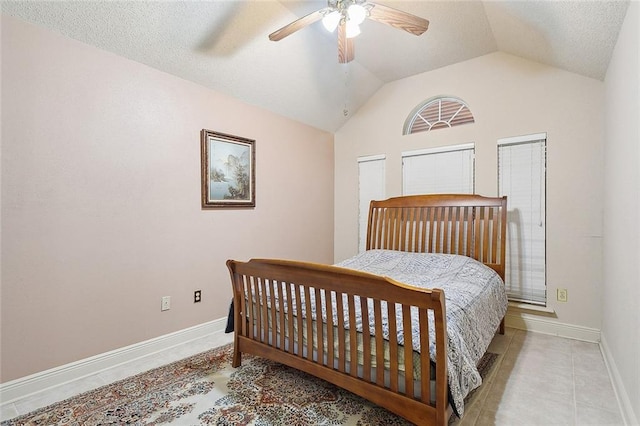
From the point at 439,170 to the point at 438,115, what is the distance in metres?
0.67

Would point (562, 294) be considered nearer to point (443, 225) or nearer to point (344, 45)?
point (443, 225)

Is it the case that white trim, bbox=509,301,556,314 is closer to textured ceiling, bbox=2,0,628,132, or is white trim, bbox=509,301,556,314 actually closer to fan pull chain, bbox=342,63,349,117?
textured ceiling, bbox=2,0,628,132

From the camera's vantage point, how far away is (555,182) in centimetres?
293

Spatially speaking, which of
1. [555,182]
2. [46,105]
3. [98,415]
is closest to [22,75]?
[46,105]

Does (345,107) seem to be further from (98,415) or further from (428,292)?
(98,415)

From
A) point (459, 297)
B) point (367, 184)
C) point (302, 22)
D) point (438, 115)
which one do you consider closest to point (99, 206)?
point (302, 22)

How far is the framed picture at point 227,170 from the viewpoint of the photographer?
9.78ft

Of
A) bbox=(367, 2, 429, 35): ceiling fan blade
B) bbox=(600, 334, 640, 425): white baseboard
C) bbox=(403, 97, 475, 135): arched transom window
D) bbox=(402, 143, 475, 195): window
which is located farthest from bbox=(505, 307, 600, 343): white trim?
bbox=(367, 2, 429, 35): ceiling fan blade

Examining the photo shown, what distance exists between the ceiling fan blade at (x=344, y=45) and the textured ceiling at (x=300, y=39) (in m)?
0.54

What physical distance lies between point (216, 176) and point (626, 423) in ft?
11.0

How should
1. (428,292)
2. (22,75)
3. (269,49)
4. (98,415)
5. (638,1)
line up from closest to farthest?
(428,292) < (638,1) < (98,415) < (22,75) < (269,49)

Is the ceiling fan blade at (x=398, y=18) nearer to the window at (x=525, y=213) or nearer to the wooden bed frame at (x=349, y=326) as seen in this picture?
the wooden bed frame at (x=349, y=326)

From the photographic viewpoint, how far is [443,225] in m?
3.36

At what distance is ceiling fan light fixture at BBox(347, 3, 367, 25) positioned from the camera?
6.20ft
